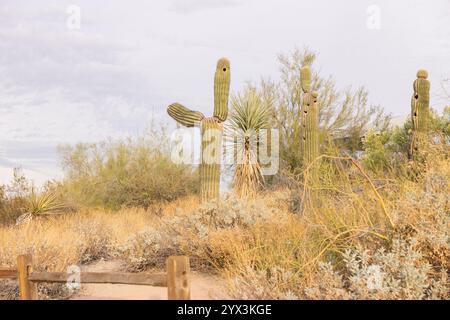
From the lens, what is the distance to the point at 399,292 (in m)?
5.50

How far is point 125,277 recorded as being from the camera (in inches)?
207

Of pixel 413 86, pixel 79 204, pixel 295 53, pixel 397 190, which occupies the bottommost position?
pixel 79 204

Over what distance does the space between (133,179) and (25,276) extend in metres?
9.95

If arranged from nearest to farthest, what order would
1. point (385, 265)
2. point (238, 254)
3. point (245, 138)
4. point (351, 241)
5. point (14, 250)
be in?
point (385, 265) < point (351, 241) < point (238, 254) < point (14, 250) < point (245, 138)

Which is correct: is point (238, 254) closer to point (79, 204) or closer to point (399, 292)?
point (399, 292)

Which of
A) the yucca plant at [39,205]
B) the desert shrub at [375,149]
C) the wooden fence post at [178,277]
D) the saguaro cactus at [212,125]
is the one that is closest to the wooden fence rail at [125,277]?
the wooden fence post at [178,277]

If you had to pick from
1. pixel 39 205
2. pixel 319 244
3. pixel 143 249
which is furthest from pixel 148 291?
pixel 39 205

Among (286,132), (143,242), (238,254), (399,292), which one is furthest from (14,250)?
(286,132)

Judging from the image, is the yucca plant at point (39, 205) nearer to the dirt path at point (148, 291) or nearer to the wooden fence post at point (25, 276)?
the dirt path at point (148, 291)

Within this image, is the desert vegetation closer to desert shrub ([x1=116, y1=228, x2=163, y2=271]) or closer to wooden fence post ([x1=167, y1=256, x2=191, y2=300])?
desert shrub ([x1=116, y1=228, x2=163, y2=271])

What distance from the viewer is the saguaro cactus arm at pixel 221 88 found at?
10805mm

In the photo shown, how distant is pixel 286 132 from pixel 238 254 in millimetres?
12697
